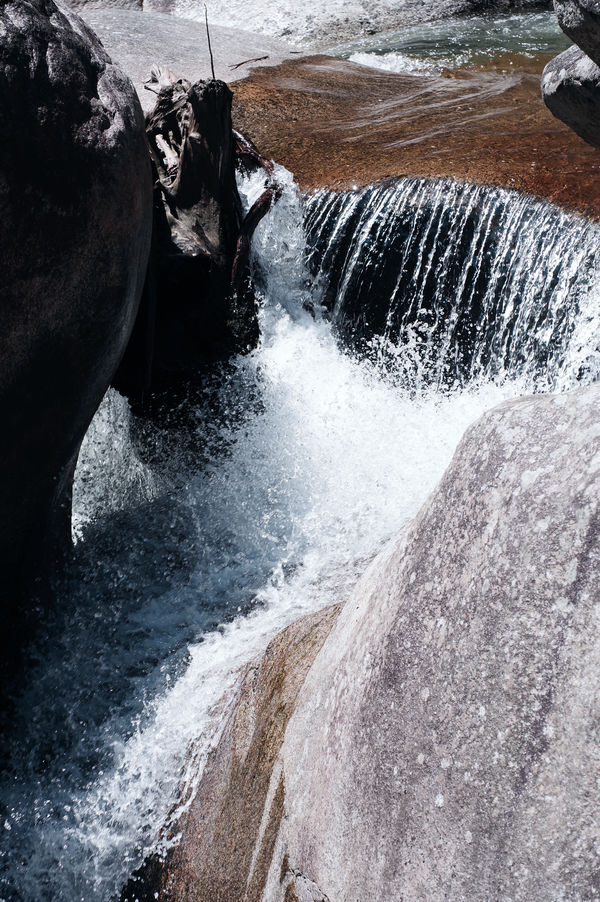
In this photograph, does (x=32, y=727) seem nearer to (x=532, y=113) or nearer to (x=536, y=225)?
(x=536, y=225)

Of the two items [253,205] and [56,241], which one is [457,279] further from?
[56,241]

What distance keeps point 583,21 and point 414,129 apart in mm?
4138

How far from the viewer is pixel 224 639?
3.43 m

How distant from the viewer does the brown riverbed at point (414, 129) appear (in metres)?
5.13

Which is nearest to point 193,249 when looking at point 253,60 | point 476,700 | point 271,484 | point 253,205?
point 253,205

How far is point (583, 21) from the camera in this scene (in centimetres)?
221

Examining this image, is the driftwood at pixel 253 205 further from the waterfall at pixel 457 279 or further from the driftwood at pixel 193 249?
the waterfall at pixel 457 279

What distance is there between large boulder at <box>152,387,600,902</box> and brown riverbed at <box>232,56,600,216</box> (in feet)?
13.6

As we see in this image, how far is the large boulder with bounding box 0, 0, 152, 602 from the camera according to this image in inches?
102

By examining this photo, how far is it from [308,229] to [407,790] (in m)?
4.63

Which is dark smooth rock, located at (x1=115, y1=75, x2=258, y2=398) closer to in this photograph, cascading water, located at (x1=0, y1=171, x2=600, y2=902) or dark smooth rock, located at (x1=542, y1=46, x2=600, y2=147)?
cascading water, located at (x1=0, y1=171, x2=600, y2=902)

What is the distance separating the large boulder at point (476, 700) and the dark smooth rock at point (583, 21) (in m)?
1.54

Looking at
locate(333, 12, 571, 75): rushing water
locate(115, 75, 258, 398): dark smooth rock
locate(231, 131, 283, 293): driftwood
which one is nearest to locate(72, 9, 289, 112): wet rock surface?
locate(333, 12, 571, 75): rushing water

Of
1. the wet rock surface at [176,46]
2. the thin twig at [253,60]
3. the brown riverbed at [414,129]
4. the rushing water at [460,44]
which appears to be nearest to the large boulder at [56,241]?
the brown riverbed at [414,129]
